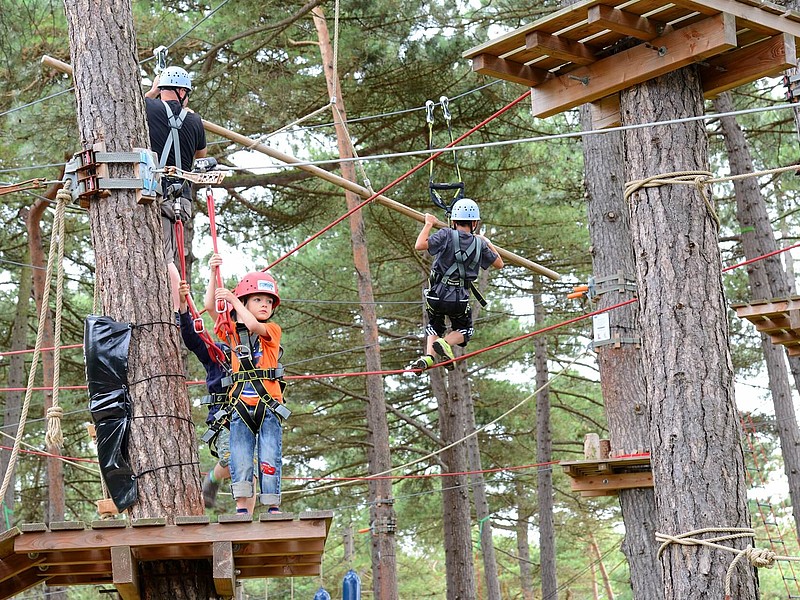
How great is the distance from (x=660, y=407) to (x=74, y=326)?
12.0m

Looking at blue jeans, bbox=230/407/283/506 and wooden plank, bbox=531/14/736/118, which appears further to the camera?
blue jeans, bbox=230/407/283/506

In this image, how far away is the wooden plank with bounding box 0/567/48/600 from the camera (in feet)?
16.3

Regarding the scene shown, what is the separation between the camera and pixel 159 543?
4465mm

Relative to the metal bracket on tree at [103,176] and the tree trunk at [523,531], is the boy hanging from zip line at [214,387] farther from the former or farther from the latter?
the tree trunk at [523,531]

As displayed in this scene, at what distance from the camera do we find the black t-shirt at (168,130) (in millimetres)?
6391

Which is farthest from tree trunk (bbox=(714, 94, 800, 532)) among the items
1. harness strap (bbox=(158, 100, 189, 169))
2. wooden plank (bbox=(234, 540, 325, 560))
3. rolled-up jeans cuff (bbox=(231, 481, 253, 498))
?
wooden plank (bbox=(234, 540, 325, 560))

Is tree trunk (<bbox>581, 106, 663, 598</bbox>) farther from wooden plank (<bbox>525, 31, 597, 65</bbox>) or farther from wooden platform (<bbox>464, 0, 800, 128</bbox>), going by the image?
wooden plank (<bbox>525, 31, 597, 65</bbox>)

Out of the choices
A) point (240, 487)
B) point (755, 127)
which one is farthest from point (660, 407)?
point (755, 127)

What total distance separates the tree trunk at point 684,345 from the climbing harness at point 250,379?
187 cm

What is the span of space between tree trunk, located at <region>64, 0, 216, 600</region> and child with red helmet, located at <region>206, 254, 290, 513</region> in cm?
25

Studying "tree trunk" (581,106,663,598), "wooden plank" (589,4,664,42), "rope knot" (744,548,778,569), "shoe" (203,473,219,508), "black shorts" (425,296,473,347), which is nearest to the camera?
"rope knot" (744,548,778,569)

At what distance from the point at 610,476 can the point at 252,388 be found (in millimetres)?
3371

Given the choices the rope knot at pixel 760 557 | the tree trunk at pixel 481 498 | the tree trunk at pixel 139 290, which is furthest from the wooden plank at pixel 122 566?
the tree trunk at pixel 481 498

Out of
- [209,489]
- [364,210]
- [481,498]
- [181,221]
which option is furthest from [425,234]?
[481,498]
